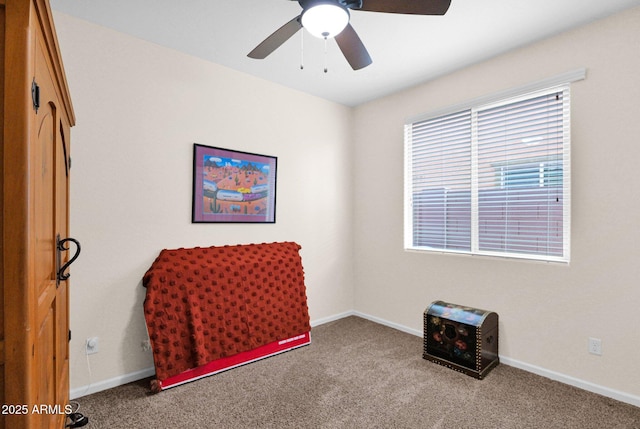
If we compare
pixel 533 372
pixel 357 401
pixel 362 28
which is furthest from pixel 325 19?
pixel 533 372

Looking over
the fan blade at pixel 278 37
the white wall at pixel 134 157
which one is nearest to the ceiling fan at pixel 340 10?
the fan blade at pixel 278 37

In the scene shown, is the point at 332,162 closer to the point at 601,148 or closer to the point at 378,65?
the point at 378,65

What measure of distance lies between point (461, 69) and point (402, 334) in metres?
2.73

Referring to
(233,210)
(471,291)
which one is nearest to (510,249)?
(471,291)

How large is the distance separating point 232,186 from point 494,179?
2.38 metres

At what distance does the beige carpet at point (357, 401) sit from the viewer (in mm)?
1954

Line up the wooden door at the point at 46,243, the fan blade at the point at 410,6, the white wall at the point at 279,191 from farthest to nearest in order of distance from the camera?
the white wall at the point at 279,191, the fan blade at the point at 410,6, the wooden door at the point at 46,243

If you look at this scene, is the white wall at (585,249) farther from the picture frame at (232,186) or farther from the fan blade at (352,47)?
the picture frame at (232,186)

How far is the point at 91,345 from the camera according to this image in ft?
7.45

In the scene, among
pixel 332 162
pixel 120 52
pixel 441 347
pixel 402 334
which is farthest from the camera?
pixel 332 162

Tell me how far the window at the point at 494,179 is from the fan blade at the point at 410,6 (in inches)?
62.0

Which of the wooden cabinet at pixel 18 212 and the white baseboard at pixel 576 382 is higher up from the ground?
the wooden cabinet at pixel 18 212

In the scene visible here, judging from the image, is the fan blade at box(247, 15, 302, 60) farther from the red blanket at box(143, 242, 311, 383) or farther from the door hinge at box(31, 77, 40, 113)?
the red blanket at box(143, 242, 311, 383)

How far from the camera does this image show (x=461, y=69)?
3.03 meters
